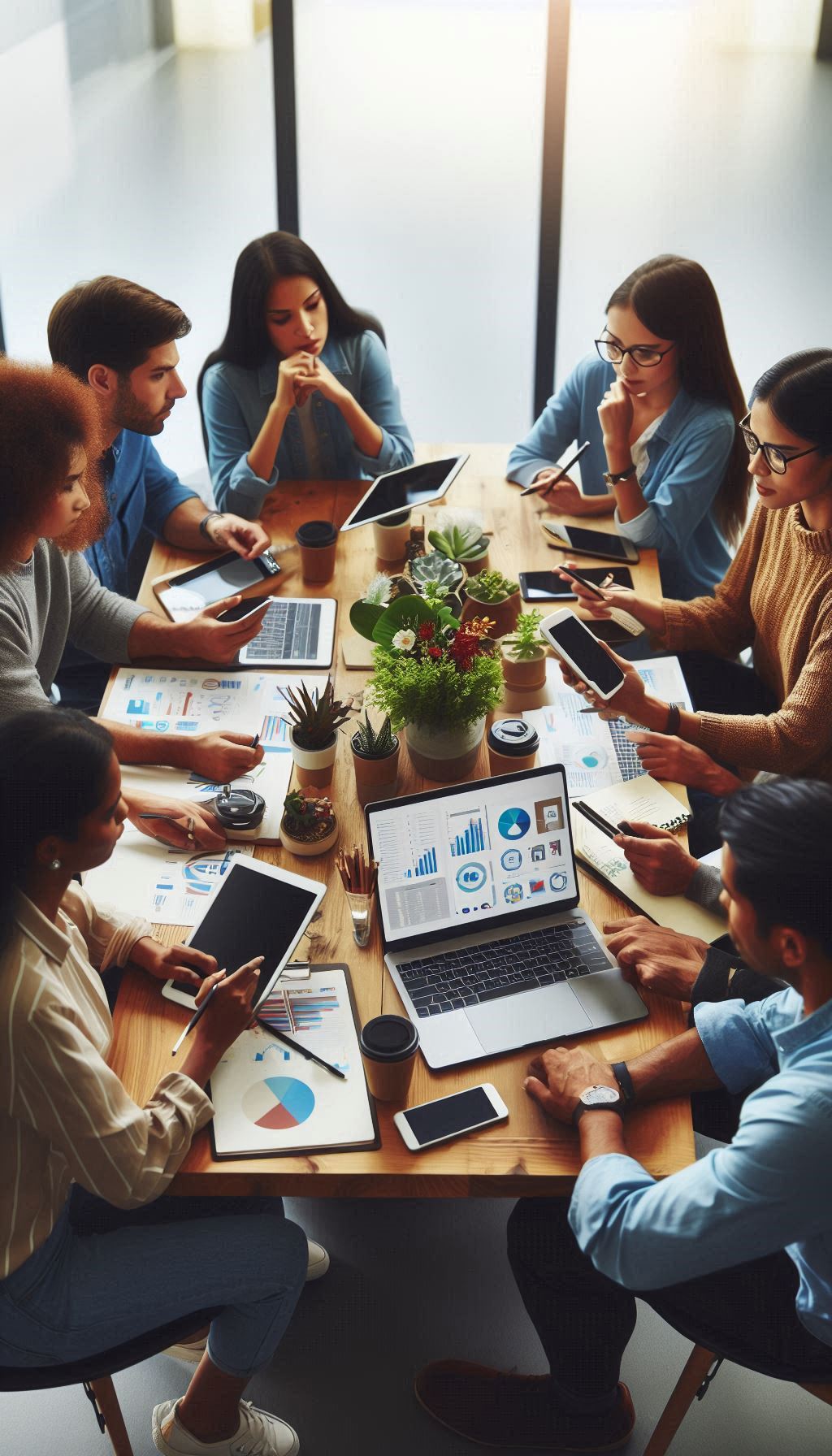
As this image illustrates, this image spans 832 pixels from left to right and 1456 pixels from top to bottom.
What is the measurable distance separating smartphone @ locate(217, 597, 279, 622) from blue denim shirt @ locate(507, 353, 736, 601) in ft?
2.60

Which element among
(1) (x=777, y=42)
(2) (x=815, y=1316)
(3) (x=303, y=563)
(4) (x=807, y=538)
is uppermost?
(1) (x=777, y=42)

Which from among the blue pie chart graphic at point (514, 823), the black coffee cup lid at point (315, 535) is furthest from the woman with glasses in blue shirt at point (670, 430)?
the blue pie chart graphic at point (514, 823)

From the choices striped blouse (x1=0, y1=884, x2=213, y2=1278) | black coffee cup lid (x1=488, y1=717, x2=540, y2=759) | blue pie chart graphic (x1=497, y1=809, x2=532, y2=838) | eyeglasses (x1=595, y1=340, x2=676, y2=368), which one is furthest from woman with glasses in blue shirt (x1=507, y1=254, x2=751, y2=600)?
striped blouse (x1=0, y1=884, x2=213, y2=1278)

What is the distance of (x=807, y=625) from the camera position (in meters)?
2.34

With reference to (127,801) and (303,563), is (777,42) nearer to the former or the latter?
(303,563)

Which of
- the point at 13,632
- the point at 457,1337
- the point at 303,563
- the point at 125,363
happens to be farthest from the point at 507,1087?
the point at 125,363

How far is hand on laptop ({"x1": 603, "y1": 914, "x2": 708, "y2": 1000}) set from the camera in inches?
69.3

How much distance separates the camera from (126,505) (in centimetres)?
272

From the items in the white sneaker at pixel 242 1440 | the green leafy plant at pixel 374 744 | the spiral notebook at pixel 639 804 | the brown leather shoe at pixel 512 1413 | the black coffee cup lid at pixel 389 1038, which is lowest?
the brown leather shoe at pixel 512 1413

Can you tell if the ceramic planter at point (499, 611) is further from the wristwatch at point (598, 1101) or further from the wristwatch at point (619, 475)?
the wristwatch at point (598, 1101)

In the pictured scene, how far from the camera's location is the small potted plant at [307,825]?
1.95m

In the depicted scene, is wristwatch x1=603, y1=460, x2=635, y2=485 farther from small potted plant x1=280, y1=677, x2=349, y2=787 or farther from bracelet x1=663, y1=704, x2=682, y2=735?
small potted plant x1=280, y1=677, x2=349, y2=787

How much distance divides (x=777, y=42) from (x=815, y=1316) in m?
3.86

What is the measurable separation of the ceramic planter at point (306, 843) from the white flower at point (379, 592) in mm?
503
